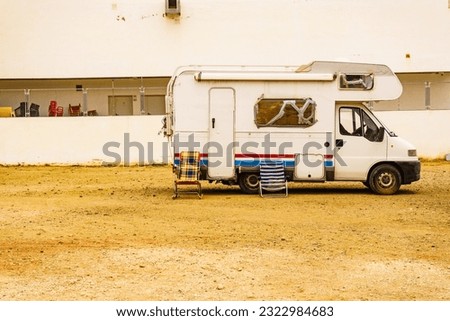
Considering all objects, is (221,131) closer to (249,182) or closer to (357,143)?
(249,182)

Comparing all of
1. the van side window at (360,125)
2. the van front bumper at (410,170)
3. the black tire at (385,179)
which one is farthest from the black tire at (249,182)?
the van front bumper at (410,170)

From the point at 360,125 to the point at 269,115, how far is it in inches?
84.2

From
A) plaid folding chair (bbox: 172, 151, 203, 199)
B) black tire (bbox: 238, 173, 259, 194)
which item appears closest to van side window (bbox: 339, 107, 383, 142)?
black tire (bbox: 238, 173, 259, 194)

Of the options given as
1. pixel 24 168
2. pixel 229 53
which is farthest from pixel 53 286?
pixel 229 53

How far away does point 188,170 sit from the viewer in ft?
60.0

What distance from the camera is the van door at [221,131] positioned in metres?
18.5

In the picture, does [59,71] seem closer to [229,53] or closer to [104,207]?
[229,53]

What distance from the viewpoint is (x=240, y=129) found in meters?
18.6

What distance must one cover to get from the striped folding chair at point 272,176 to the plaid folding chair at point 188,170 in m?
1.42

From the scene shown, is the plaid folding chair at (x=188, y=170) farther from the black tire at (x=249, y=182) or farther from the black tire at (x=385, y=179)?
the black tire at (x=385, y=179)

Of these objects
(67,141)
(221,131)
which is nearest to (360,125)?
(221,131)

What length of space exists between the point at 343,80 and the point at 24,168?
46.7 feet

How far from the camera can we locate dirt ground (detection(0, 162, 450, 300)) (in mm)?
9031

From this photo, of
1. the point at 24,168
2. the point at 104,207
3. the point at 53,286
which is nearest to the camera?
the point at 53,286
